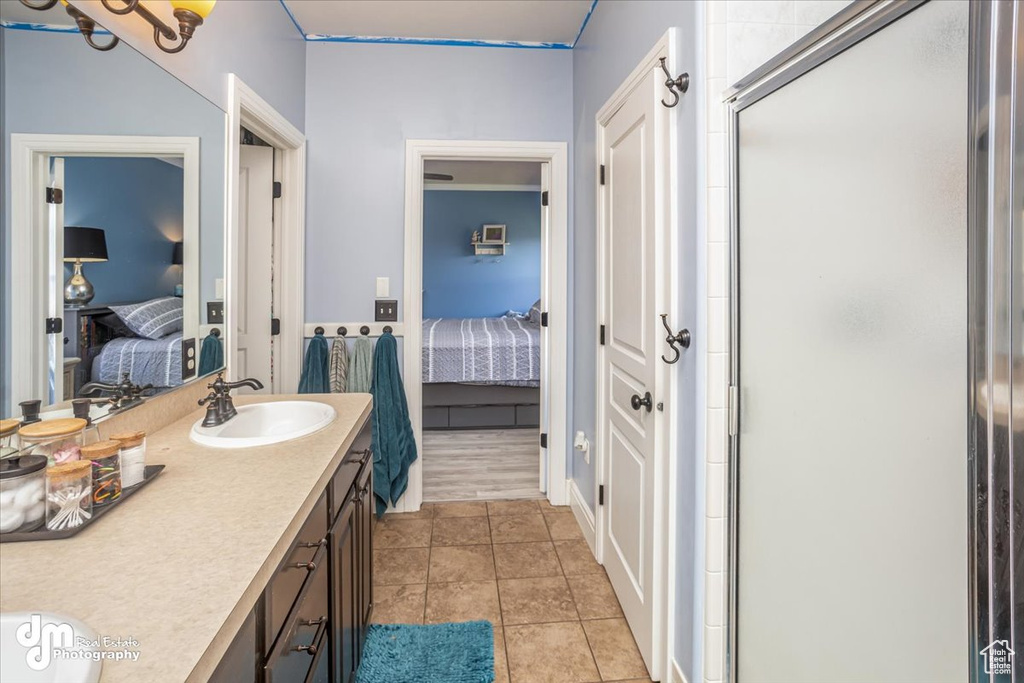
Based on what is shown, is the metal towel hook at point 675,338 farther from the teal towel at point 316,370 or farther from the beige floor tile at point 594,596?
the teal towel at point 316,370

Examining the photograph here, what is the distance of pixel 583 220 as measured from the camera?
2.58 meters

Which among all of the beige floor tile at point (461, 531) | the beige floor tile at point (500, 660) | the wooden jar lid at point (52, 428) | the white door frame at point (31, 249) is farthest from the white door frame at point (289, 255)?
the wooden jar lid at point (52, 428)

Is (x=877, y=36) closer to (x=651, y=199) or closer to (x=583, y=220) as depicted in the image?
(x=651, y=199)

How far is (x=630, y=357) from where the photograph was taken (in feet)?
6.05

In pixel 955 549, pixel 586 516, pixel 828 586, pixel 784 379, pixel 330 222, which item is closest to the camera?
pixel 955 549

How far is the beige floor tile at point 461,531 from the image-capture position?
2465mm

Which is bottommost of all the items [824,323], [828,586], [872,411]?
[828,586]

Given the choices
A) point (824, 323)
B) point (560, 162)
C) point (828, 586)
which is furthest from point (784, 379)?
point (560, 162)

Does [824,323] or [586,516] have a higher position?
[824,323]

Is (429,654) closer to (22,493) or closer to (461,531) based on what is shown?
(461,531)

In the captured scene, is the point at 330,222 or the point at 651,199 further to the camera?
the point at 330,222

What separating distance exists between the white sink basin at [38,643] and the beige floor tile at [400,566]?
171 centimetres

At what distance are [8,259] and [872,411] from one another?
62.1 inches

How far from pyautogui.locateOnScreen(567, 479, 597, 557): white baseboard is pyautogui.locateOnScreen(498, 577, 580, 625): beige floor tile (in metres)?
0.31
